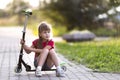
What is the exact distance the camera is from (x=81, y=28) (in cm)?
2753

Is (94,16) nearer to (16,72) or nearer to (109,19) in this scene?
(109,19)

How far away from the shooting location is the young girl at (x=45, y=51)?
8562 mm

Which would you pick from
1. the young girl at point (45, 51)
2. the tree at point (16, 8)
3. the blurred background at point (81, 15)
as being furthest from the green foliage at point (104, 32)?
the tree at point (16, 8)

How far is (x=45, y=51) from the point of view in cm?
859

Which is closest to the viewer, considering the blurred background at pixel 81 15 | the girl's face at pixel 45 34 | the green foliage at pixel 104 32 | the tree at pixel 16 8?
the girl's face at pixel 45 34

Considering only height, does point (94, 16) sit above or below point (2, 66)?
above

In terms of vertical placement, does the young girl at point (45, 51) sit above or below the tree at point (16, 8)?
below

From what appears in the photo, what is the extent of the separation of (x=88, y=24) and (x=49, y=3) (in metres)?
2.81

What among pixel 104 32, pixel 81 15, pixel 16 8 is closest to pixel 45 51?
pixel 81 15

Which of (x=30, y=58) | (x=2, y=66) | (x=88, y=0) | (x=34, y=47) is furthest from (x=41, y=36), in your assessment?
(x=88, y=0)

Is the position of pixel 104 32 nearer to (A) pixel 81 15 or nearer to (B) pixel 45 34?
(A) pixel 81 15

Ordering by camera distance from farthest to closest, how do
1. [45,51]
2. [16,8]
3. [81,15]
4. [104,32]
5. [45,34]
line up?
1. [16,8]
2. [104,32]
3. [81,15]
4. [45,34]
5. [45,51]

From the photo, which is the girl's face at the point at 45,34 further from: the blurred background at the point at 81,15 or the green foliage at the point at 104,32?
the green foliage at the point at 104,32

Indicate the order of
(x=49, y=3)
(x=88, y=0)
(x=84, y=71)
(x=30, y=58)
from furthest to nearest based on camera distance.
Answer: (x=49, y=3), (x=88, y=0), (x=30, y=58), (x=84, y=71)
